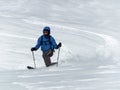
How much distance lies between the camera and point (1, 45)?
1762 cm

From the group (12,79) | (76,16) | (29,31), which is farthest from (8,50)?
(76,16)

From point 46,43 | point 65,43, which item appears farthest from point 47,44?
point 65,43

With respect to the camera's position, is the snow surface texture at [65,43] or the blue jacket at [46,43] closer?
the snow surface texture at [65,43]

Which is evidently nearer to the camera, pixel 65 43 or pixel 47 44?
pixel 47 44

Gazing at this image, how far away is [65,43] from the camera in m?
19.0

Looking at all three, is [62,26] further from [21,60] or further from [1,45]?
[21,60]

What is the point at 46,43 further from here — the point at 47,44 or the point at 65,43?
the point at 65,43

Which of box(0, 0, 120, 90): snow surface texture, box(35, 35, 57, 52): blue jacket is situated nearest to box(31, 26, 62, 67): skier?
box(35, 35, 57, 52): blue jacket

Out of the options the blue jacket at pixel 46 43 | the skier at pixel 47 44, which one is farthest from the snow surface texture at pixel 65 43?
the blue jacket at pixel 46 43

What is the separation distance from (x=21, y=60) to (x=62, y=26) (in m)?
10.5

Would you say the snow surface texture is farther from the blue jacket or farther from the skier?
the blue jacket

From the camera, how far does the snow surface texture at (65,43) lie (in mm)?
9172

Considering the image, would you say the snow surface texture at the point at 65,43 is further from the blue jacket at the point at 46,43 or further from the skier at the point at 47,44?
the blue jacket at the point at 46,43

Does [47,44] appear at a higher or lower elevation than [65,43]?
higher
